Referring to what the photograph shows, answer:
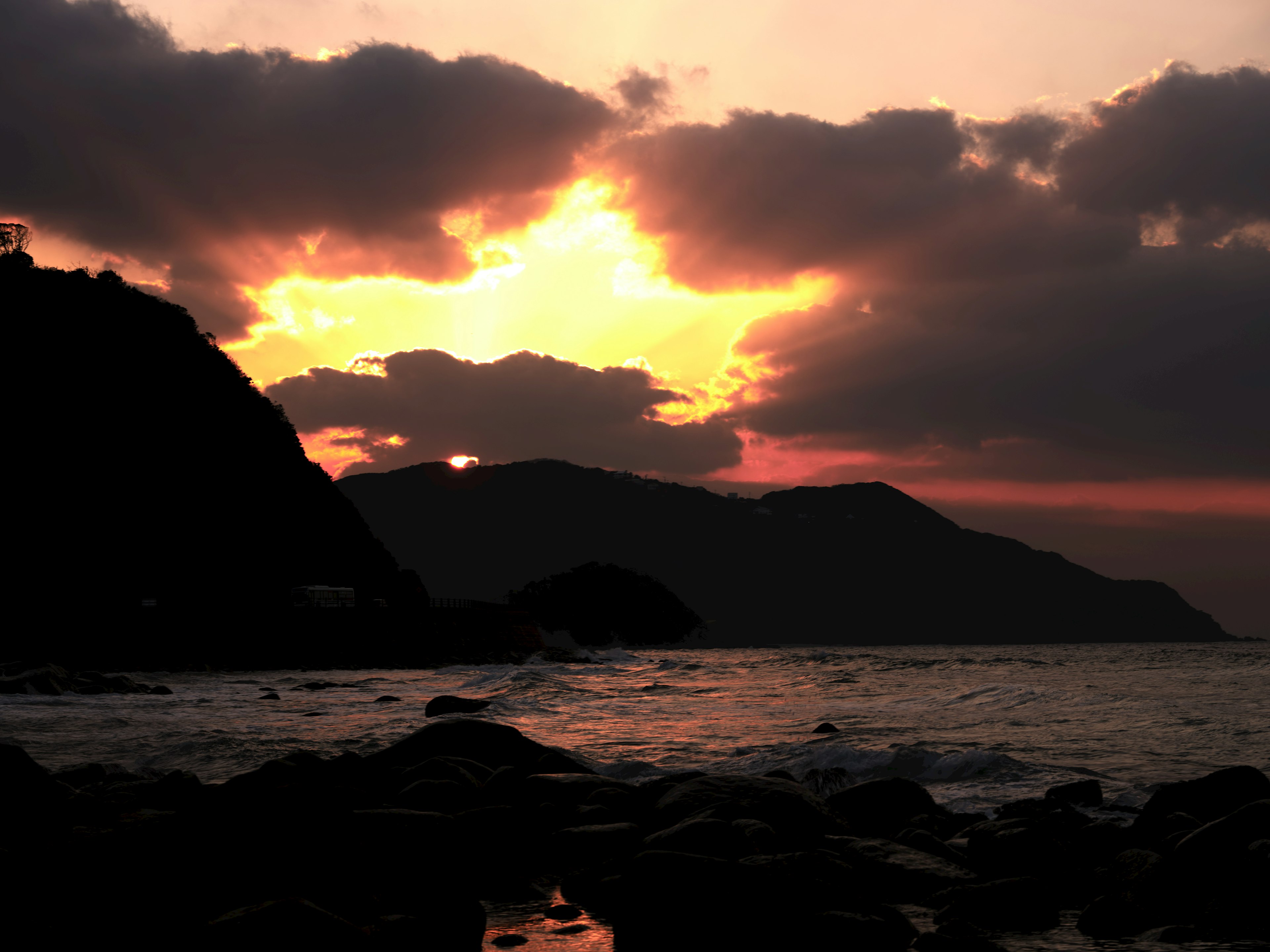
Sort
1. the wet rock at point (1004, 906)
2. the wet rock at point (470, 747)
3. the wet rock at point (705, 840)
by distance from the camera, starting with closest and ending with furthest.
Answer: the wet rock at point (1004, 906)
the wet rock at point (705, 840)
the wet rock at point (470, 747)

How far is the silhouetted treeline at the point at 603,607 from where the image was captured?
512 ft

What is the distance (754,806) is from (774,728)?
11.3 metres

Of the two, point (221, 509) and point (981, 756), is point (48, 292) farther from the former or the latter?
point (981, 756)

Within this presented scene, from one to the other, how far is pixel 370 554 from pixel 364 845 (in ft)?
289

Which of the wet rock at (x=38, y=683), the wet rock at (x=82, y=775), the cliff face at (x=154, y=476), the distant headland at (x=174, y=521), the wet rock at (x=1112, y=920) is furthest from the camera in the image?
the cliff face at (x=154, y=476)

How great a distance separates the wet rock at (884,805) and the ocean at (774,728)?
4.97 ft

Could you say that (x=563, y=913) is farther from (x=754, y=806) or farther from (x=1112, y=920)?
(x=1112, y=920)

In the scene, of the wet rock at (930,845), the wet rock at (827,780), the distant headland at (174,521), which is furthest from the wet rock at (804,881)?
the distant headland at (174,521)

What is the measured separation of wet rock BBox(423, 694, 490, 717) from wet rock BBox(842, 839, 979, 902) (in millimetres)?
15696

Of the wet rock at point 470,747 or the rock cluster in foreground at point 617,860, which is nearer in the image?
the rock cluster in foreground at point 617,860

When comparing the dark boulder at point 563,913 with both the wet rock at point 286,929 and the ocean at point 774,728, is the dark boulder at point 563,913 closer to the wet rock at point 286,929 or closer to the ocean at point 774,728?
the ocean at point 774,728

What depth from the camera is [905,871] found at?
750 cm

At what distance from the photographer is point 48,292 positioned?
8175 centimetres

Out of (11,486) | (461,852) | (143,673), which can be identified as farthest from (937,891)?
(11,486)
